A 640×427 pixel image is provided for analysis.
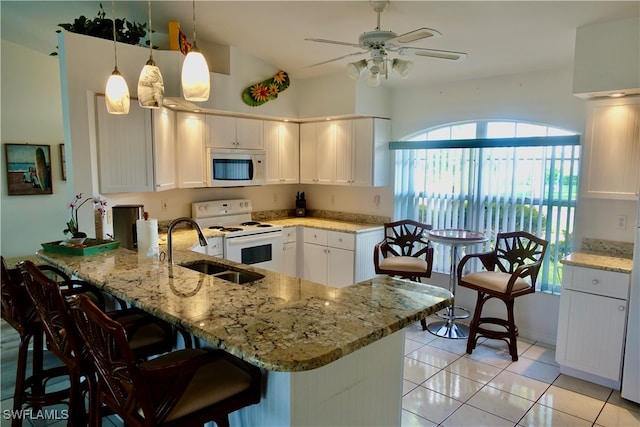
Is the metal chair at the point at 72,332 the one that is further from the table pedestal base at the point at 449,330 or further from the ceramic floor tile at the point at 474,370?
the table pedestal base at the point at 449,330

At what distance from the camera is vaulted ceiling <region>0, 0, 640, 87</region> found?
2951 millimetres

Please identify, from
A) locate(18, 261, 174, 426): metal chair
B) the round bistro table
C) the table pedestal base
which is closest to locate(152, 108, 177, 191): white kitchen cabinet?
locate(18, 261, 174, 426): metal chair

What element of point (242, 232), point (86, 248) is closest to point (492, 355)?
point (242, 232)

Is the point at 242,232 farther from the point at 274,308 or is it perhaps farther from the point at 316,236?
the point at 274,308

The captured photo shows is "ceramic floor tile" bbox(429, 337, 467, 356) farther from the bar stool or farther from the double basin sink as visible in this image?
the bar stool

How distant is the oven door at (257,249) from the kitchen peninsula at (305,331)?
2192 mm

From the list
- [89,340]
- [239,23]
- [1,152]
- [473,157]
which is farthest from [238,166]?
[89,340]

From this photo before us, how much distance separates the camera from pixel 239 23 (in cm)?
377

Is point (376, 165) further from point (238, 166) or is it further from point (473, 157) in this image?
point (238, 166)

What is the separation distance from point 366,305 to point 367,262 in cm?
318

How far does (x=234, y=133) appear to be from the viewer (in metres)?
4.71

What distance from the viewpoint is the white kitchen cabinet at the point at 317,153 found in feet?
16.9

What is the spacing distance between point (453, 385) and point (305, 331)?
221 cm

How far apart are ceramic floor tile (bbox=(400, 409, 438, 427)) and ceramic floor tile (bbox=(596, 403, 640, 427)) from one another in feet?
3.61
